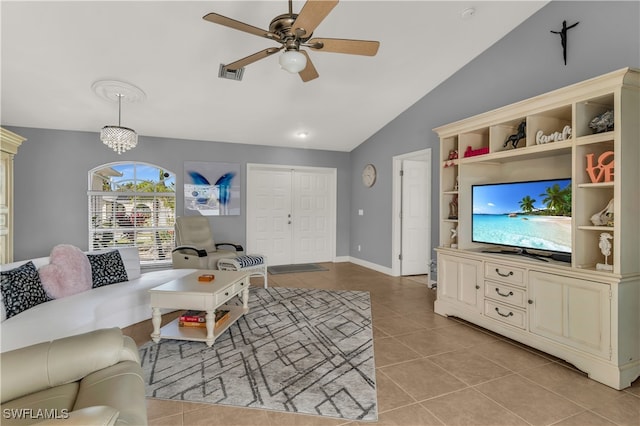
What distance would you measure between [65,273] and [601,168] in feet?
14.5

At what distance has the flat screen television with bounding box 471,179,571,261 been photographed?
2.68 meters

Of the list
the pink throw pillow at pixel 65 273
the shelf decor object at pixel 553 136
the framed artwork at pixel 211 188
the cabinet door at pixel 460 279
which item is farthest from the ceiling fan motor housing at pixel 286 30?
the framed artwork at pixel 211 188

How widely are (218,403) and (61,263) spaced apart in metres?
2.07

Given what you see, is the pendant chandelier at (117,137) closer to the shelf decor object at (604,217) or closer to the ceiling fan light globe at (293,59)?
the ceiling fan light globe at (293,59)

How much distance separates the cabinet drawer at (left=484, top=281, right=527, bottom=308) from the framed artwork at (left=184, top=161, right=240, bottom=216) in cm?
431

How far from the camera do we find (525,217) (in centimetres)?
297

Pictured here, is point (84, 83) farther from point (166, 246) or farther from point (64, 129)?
point (166, 246)

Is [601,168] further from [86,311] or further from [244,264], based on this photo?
[86,311]

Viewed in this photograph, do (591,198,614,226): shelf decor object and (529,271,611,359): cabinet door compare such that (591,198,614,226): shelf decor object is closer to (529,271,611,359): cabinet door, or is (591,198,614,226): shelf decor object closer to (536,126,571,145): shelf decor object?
(529,271,611,359): cabinet door

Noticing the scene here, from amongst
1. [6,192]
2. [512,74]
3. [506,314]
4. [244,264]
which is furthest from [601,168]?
[6,192]

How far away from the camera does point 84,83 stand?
3752 millimetres

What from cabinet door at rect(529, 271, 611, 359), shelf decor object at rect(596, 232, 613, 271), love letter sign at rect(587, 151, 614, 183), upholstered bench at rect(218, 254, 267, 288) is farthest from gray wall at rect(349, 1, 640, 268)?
upholstered bench at rect(218, 254, 267, 288)

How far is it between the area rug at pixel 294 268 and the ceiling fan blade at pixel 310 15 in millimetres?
4316

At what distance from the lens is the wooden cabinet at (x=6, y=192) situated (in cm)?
352
